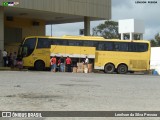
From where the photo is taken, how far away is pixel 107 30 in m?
107

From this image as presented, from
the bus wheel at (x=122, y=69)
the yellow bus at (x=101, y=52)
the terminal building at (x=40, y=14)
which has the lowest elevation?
the bus wheel at (x=122, y=69)

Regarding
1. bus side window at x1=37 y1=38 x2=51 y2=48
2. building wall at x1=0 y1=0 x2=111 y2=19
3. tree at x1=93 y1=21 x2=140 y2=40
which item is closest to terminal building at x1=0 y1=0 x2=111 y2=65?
A: building wall at x1=0 y1=0 x2=111 y2=19

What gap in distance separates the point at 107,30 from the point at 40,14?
206 ft

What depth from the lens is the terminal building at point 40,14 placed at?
39.6m

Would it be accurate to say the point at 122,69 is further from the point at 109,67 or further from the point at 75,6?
the point at 75,6

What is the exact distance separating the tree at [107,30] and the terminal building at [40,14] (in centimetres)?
5482

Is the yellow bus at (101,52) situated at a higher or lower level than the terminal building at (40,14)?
lower

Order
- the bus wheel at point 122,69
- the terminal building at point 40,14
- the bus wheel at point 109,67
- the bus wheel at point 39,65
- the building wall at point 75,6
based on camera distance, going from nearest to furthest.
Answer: the bus wheel at point 39,65 → the terminal building at point 40,14 → the bus wheel at point 109,67 → the bus wheel at point 122,69 → the building wall at point 75,6

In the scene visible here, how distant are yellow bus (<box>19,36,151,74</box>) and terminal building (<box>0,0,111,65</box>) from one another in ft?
8.58

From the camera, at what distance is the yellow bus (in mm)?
39188

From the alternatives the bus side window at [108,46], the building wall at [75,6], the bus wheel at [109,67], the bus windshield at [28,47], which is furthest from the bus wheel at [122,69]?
the bus windshield at [28,47]

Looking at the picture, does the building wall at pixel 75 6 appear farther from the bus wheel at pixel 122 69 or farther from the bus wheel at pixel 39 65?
the bus wheel at pixel 122 69

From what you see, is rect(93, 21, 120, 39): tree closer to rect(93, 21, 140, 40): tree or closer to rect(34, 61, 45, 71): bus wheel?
Result: rect(93, 21, 140, 40): tree

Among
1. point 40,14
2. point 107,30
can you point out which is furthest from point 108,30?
point 40,14
